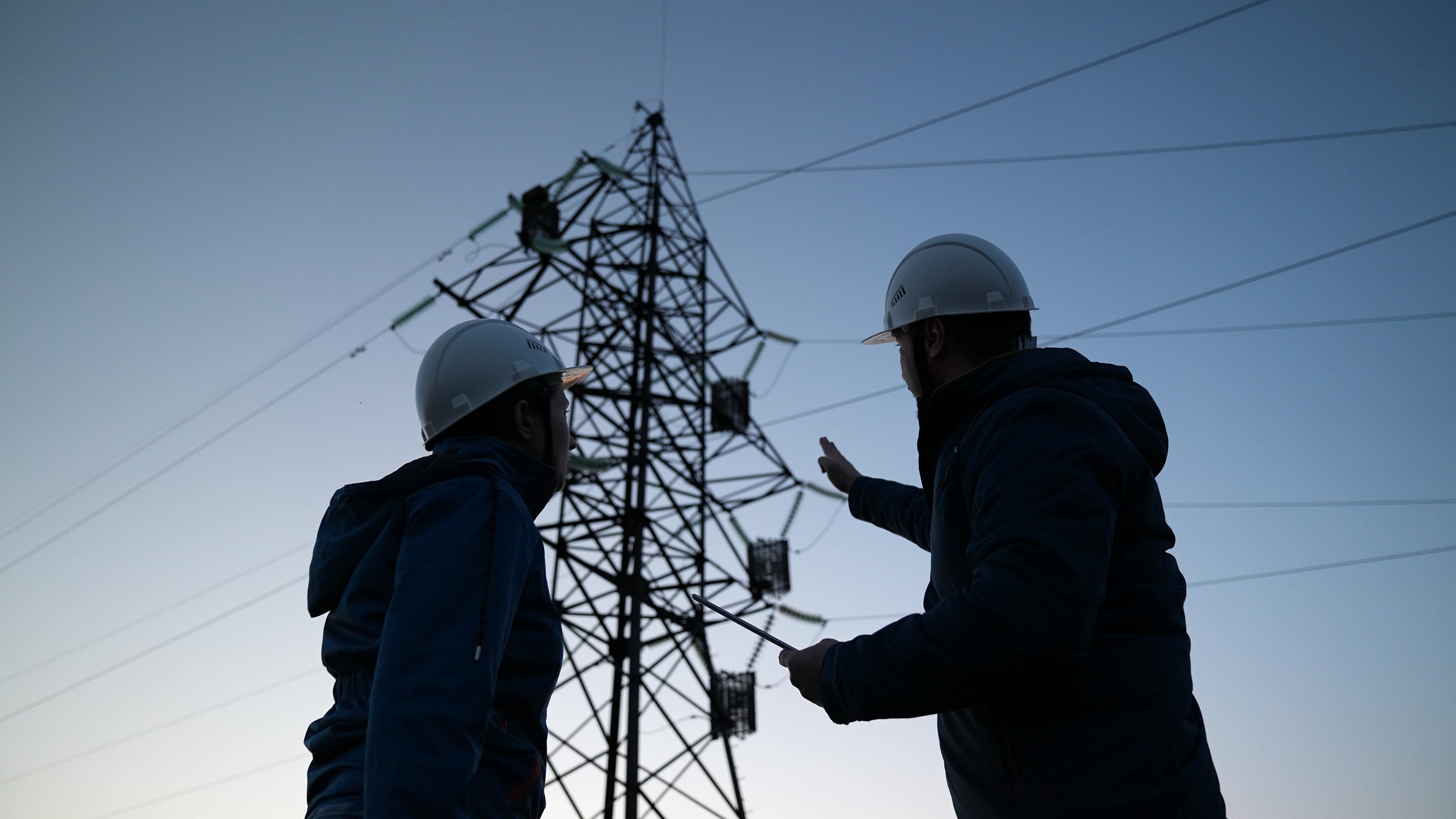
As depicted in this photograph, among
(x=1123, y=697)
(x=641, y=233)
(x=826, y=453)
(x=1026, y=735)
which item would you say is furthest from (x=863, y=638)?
(x=641, y=233)

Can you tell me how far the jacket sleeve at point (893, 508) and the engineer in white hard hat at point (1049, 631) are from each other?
0.99m

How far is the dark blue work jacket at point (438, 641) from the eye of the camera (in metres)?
1.91

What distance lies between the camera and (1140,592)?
84.5 inches

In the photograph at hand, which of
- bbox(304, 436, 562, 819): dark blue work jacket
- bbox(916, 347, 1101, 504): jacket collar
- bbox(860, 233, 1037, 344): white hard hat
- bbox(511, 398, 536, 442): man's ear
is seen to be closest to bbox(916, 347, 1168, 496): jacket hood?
bbox(916, 347, 1101, 504): jacket collar

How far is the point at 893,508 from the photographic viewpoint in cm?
363


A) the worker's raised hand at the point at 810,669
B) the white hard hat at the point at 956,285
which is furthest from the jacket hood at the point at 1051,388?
the worker's raised hand at the point at 810,669

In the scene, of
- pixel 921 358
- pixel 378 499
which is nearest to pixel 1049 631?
pixel 921 358

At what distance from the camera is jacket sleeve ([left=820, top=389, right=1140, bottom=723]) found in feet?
6.24

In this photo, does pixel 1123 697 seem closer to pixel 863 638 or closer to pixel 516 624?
pixel 863 638

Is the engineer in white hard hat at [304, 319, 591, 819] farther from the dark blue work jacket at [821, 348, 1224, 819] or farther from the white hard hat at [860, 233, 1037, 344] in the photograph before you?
the white hard hat at [860, 233, 1037, 344]

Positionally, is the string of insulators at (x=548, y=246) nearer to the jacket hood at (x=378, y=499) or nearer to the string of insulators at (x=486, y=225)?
the string of insulators at (x=486, y=225)

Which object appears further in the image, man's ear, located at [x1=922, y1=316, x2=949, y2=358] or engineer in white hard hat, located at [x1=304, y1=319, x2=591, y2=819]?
man's ear, located at [x1=922, y1=316, x2=949, y2=358]

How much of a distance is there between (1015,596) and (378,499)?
1562 millimetres

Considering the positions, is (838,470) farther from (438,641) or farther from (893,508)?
(438,641)
